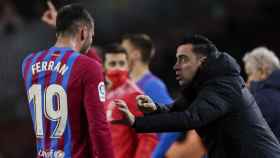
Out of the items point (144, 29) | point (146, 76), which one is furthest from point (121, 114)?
point (144, 29)

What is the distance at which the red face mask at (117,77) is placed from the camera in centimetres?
577

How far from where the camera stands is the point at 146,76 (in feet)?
21.0

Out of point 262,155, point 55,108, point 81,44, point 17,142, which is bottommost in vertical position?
point 17,142

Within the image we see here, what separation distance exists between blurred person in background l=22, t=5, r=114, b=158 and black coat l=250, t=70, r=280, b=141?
1.54 m

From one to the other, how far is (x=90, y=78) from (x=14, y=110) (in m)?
7.13

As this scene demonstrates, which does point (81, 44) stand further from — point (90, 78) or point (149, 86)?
point (149, 86)

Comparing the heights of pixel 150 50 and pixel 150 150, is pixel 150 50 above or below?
above

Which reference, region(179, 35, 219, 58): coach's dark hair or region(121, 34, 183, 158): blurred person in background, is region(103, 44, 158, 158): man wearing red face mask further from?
region(179, 35, 219, 58): coach's dark hair

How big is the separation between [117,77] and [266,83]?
4.36 ft

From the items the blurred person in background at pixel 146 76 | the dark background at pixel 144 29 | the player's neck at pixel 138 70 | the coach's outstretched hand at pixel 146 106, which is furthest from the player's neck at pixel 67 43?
the dark background at pixel 144 29

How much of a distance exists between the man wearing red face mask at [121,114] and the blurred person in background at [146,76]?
33 centimetres

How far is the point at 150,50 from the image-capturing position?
6777 mm

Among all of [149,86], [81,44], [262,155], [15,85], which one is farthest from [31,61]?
[15,85]

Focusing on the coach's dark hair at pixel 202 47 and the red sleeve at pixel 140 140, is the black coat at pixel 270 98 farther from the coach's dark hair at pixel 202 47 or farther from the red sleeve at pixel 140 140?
the coach's dark hair at pixel 202 47
